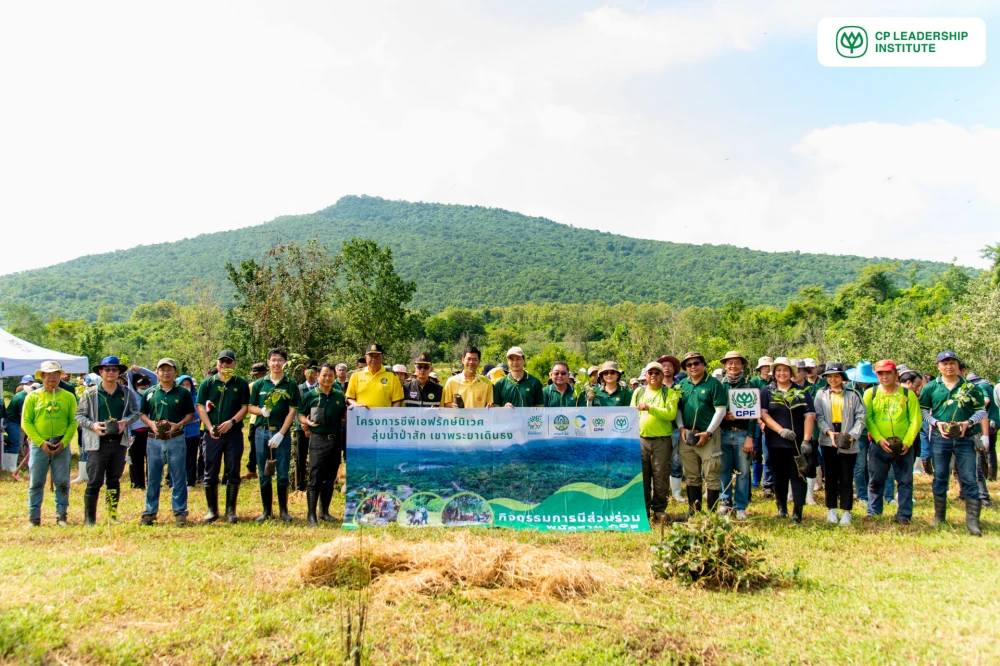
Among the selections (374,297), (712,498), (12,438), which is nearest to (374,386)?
(712,498)

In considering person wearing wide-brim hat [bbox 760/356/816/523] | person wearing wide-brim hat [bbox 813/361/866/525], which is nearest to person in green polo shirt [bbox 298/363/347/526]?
person wearing wide-brim hat [bbox 760/356/816/523]

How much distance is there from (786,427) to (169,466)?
304 inches

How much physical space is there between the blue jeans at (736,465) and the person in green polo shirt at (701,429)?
28cm

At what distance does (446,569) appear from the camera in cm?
566

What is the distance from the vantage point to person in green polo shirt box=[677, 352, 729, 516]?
816 centimetres

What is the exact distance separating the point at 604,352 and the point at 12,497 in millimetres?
60718

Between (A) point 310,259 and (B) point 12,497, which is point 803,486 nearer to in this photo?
(B) point 12,497

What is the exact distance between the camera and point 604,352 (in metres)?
68.2

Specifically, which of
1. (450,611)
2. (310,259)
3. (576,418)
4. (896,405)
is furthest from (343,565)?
(310,259)

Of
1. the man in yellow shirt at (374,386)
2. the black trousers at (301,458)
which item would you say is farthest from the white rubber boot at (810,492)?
the black trousers at (301,458)

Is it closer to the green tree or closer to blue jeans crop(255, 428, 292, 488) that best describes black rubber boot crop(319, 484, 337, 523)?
blue jeans crop(255, 428, 292, 488)

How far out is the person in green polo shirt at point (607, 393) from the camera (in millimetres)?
8727

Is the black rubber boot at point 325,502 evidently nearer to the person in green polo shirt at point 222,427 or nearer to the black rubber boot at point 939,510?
the person in green polo shirt at point 222,427

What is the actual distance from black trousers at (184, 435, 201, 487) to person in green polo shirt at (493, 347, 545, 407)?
535 cm
